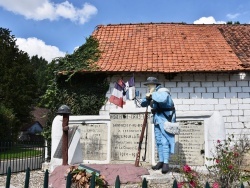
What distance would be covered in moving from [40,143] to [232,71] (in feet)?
24.3

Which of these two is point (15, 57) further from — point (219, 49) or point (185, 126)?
point (185, 126)

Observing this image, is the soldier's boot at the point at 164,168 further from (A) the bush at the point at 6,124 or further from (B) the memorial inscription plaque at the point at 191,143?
(A) the bush at the point at 6,124

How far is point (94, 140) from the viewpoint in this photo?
777cm

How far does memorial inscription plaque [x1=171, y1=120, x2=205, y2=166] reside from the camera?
6898 mm

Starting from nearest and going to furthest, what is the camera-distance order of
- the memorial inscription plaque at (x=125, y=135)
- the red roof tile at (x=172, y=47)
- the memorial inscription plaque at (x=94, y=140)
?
the memorial inscription plaque at (x=125, y=135) < the memorial inscription plaque at (x=94, y=140) < the red roof tile at (x=172, y=47)

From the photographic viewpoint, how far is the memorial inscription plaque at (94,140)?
7.62 m

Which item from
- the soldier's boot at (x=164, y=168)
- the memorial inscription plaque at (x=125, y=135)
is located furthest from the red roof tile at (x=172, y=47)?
the soldier's boot at (x=164, y=168)

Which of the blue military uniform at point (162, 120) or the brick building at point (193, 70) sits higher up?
the brick building at point (193, 70)

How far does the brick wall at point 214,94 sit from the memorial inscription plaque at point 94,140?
386 centimetres

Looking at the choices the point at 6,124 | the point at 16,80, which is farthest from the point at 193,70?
the point at 16,80

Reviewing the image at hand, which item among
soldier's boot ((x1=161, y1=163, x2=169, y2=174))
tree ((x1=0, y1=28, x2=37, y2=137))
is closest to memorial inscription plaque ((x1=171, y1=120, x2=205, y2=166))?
soldier's boot ((x1=161, y1=163, x2=169, y2=174))

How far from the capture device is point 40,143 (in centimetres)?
1140

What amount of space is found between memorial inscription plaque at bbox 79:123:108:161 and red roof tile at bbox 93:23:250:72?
405 cm

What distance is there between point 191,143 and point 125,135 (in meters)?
1.51
